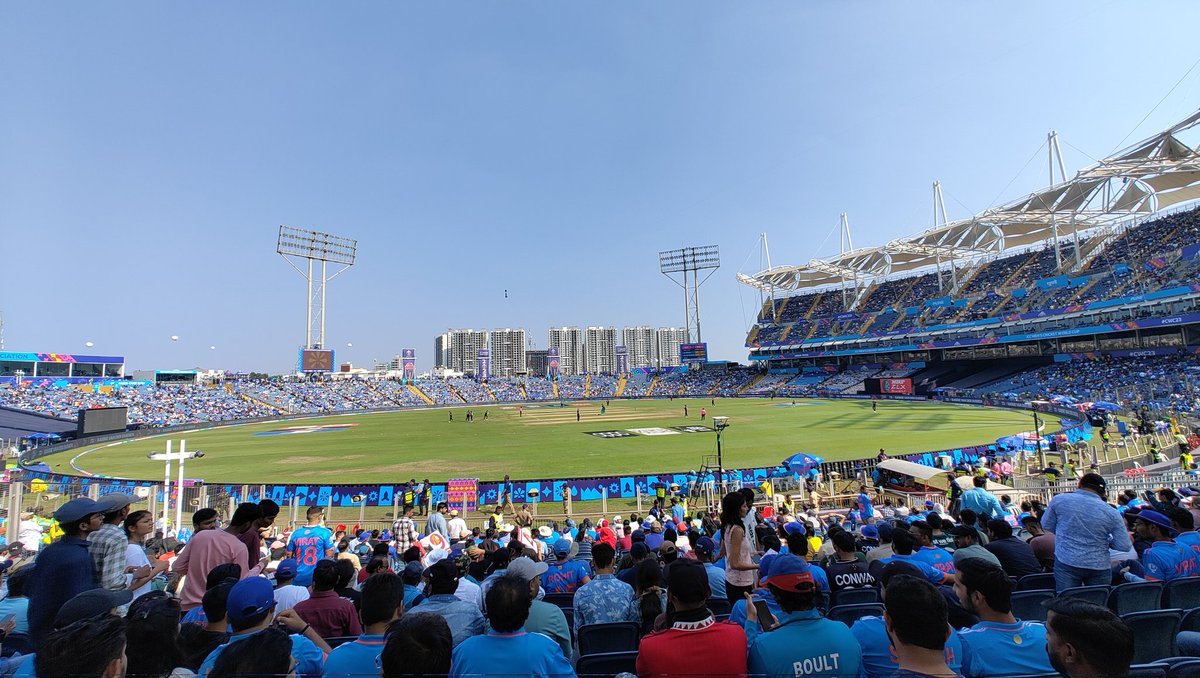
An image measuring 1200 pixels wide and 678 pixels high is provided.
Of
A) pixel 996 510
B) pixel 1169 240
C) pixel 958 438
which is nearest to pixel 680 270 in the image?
pixel 1169 240

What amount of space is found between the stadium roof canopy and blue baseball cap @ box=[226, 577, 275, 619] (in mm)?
60448

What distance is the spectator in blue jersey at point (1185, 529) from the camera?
5641mm

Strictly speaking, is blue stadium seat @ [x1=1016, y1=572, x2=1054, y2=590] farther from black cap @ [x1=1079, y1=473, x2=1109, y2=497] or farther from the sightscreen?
the sightscreen

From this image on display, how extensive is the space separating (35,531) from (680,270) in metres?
100

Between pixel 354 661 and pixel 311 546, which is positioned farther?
pixel 311 546

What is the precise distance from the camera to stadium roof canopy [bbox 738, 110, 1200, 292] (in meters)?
42.5

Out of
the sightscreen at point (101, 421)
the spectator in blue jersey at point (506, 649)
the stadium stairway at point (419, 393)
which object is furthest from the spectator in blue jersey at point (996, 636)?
the stadium stairway at point (419, 393)

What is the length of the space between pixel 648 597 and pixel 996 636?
258cm

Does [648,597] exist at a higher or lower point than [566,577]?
higher

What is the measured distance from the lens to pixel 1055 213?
55.6 metres


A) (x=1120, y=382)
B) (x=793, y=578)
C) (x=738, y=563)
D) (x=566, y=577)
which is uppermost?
(x=1120, y=382)

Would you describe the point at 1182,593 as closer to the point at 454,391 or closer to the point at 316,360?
the point at 316,360

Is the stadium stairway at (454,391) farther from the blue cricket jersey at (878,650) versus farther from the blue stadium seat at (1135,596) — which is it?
the blue cricket jersey at (878,650)

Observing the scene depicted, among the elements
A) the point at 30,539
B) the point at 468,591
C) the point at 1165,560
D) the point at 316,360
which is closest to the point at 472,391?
the point at 316,360
